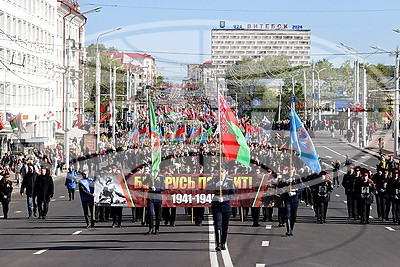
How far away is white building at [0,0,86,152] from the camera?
55.5 m

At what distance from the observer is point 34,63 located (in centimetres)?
6644

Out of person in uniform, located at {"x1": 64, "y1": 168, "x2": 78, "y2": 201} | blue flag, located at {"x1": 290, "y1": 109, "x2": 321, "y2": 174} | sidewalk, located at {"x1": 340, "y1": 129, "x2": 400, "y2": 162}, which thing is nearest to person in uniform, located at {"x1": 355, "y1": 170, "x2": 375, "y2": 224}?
blue flag, located at {"x1": 290, "y1": 109, "x2": 321, "y2": 174}

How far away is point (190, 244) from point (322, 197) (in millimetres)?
Result: 5780

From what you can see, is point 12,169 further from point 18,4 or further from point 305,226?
point 305,226

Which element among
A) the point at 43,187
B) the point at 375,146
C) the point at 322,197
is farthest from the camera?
the point at 375,146

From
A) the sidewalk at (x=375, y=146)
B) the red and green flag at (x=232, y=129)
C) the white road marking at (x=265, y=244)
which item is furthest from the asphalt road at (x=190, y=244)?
the sidewalk at (x=375, y=146)

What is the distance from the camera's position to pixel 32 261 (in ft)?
50.5

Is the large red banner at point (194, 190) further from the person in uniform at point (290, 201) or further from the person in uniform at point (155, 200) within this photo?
the person in uniform at point (290, 201)

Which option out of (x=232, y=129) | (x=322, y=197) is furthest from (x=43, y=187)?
(x=322, y=197)

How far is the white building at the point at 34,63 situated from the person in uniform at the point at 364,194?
28.0 m

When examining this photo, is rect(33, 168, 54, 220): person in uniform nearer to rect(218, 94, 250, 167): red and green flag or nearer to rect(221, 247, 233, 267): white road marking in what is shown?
rect(218, 94, 250, 167): red and green flag

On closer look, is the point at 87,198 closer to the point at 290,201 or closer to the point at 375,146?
the point at 290,201

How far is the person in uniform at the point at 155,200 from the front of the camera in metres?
19.9

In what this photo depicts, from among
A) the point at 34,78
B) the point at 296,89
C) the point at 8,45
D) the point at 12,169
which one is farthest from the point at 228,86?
the point at 12,169
